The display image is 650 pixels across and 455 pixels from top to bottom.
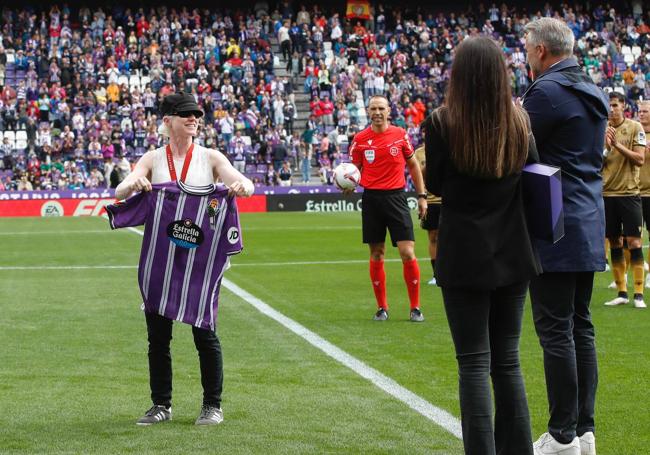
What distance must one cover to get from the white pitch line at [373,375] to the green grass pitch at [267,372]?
73mm

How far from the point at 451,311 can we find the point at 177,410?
2612 millimetres

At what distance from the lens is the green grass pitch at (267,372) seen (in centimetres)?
599

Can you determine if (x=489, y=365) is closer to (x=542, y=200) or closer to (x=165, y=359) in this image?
(x=542, y=200)

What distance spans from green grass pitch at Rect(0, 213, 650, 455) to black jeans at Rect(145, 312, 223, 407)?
0.62ft

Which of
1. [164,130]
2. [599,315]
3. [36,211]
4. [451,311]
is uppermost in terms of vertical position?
[164,130]

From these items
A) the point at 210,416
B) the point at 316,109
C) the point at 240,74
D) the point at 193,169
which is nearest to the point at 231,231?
the point at 193,169

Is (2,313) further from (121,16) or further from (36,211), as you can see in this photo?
(121,16)

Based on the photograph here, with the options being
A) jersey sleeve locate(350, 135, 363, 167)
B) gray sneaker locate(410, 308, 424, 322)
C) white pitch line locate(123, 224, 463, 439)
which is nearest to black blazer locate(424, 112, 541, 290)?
white pitch line locate(123, 224, 463, 439)

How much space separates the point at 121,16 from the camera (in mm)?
49375

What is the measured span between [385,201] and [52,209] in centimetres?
2830

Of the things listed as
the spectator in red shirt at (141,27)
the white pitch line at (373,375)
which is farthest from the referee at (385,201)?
the spectator in red shirt at (141,27)

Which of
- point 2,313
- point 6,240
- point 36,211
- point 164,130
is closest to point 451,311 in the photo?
point 164,130

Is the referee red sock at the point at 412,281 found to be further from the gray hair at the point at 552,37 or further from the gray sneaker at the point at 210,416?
the gray hair at the point at 552,37

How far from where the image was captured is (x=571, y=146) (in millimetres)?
5418
